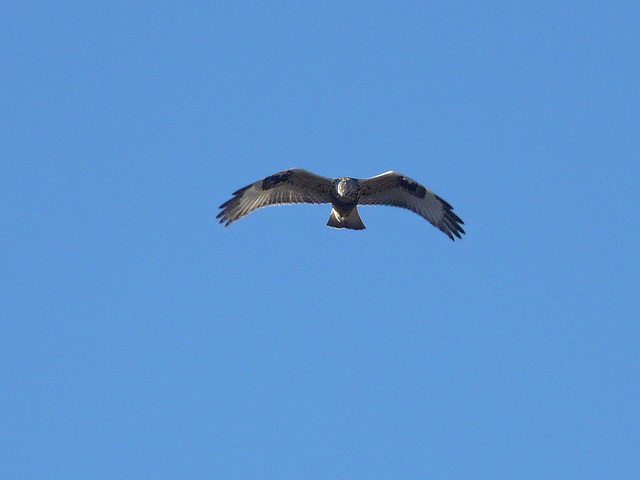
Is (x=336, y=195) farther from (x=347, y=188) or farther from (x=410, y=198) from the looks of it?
(x=410, y=198)

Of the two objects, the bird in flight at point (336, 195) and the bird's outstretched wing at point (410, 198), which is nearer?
the bird in flight at point (336, 195)

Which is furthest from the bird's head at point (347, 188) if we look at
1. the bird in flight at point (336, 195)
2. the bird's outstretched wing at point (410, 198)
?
the bird's outstretched wing at point (410, 198)

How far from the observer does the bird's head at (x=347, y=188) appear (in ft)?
52.0

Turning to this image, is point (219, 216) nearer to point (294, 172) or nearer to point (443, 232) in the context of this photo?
point (294, 172)

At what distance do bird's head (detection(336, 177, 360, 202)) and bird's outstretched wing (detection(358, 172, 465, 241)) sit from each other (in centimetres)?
26

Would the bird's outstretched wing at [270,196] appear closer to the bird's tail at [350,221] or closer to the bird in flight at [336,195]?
the bird in flight at [336,195]

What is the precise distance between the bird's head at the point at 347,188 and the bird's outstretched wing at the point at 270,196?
14.5 inches

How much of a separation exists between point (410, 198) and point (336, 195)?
1675 mm

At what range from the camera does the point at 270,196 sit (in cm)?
1642

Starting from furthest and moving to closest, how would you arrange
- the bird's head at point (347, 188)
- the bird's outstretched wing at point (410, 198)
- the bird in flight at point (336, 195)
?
the bird's outstretched wing at point (410, 198)
the bird in flight at point (336, 195)
the bird's head at point (347, 188)

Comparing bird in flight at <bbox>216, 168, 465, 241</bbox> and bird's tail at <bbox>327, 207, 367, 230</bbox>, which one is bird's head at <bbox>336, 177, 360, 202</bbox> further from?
bird's tail at <bbox>327, 207, 367, 230</bbox>

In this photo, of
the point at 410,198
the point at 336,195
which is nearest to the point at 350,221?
the point at 336,195

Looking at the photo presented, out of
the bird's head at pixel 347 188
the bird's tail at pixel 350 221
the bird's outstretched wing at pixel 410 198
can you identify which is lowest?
the bird's tail at pixel 350 221

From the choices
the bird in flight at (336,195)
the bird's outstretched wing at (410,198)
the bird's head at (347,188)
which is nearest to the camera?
the bird's head at (347,188)
